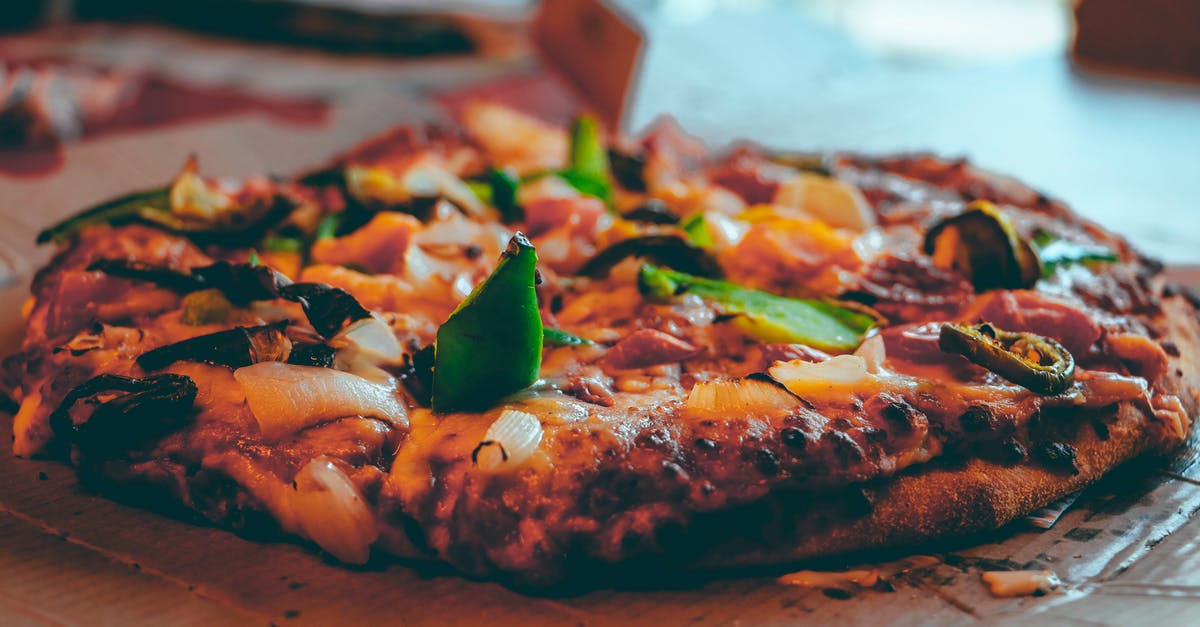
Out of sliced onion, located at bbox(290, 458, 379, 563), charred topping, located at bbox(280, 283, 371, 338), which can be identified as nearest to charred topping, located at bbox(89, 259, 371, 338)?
charred topping, located at bbox(280, 283, 371, 338)

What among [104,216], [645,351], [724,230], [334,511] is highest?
[724,230]

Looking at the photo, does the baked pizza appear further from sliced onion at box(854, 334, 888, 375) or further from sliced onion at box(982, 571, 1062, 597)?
sliced onion at box(982, 571, 1062, 597)

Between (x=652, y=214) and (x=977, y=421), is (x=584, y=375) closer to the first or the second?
(x=977, y=421)

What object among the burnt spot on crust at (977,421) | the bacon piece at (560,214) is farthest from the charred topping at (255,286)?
the burnt spot on crust at (977,421)

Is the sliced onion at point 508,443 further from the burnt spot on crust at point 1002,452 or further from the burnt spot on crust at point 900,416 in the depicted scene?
the burnt spot on crust at point 1002,452

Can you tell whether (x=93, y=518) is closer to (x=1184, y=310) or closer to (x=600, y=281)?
(x=600, y=281)

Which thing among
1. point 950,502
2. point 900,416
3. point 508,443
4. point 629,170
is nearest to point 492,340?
point 508,443

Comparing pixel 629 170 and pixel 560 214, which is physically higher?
pixel 629 170
